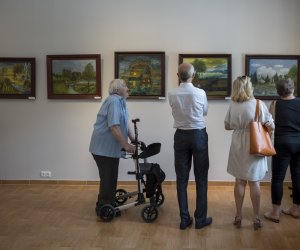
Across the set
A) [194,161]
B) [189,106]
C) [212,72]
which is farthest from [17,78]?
[194,161]

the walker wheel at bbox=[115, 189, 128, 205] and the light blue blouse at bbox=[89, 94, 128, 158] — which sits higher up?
the light blue blouse at bbox=[89, 94, 128, 158]

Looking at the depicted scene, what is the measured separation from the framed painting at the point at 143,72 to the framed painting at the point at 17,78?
127 centimetres

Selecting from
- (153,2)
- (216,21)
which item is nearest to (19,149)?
(153,2)

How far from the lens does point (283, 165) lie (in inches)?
154

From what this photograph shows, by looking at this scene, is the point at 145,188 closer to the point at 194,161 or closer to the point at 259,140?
the point at 194,161

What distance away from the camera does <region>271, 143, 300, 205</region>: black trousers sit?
3887 mm

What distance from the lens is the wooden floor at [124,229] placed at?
11.4 feet

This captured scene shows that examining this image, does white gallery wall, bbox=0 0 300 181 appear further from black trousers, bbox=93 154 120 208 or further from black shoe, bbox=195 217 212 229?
black shoe, bbox=195 217 212 229

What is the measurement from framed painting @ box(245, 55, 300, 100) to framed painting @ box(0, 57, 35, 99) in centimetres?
308

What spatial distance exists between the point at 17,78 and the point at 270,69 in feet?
11.8

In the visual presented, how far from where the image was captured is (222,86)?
5.45 meters

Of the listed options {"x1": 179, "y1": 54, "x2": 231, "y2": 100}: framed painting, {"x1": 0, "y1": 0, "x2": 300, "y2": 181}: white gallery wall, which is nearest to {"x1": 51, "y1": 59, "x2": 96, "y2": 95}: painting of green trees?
{"x1": 0, "y1": 0, "x2": 300, "y2": 181}: white gallery wall

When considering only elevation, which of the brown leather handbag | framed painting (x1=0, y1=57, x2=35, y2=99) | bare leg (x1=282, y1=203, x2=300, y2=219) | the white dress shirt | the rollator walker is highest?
framed painting (x1=0, y1=57, x2=35, y2=99)

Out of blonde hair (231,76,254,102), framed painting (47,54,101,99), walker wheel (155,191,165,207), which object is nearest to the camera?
blonde hair (231,76,254,102)
